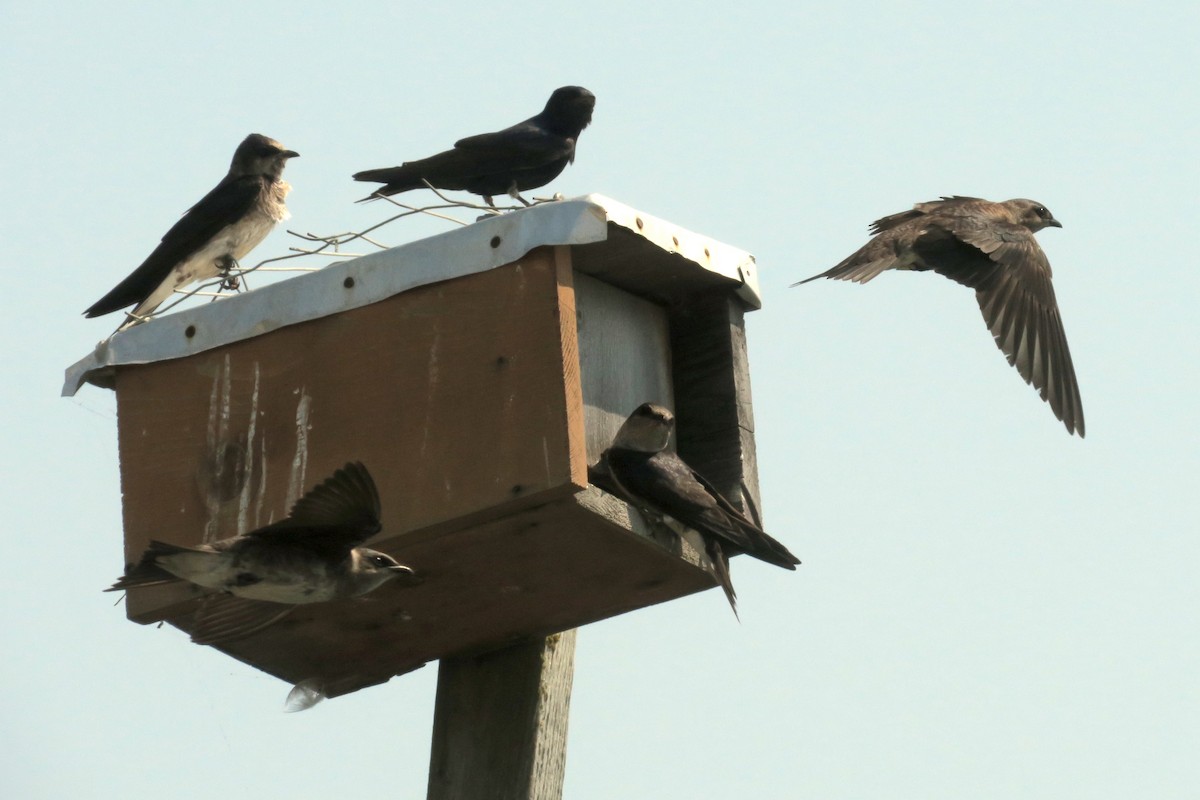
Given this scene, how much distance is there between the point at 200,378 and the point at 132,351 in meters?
0.19

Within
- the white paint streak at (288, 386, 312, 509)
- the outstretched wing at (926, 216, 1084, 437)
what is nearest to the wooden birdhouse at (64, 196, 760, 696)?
the white paint streak at (288, 386, 312, 509)

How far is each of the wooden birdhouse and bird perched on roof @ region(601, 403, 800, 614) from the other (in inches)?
2.2

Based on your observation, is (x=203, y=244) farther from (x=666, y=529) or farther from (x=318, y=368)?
(x=666, y=529)

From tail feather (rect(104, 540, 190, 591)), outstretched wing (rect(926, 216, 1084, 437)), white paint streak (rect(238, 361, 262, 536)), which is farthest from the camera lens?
outstretched wing (rect(926, 216, 1084, 437))

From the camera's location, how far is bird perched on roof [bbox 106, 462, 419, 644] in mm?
3432

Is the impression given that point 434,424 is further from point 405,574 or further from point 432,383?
point 405,574

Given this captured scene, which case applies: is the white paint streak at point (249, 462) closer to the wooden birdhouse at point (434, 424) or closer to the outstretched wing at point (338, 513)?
the wooden birdhouse at point (434, 424)

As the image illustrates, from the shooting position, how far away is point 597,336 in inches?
161

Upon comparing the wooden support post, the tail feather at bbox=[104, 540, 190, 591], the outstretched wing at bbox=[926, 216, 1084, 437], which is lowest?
the wooden support post

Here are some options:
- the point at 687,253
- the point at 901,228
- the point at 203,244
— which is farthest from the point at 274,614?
the point at 901,228

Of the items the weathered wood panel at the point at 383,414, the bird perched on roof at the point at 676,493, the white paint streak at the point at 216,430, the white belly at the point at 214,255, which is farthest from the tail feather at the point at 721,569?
the white belly at the point at 214,255

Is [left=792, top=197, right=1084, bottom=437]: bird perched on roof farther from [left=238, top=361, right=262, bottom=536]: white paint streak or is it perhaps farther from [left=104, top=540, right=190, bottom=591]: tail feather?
[left=104, top=540, right=190, bottom=591]: tail feather

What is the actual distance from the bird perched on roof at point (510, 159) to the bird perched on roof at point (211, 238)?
22.4 inches


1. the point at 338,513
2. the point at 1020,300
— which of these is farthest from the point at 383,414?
the point at 1020,300
